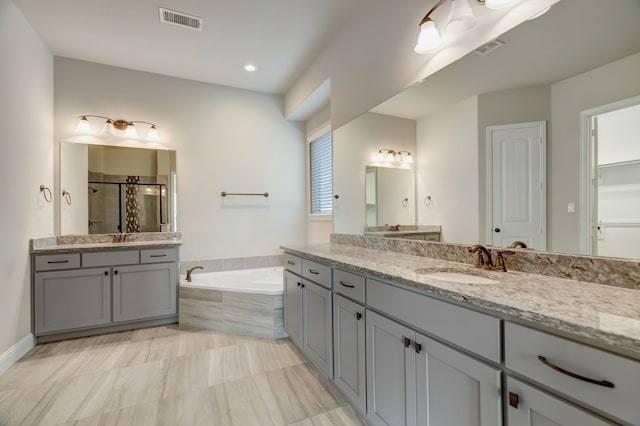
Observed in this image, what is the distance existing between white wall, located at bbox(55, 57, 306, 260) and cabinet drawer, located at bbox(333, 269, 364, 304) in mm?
2327

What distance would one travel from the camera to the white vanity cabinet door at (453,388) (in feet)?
2.96

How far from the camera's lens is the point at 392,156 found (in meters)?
2.18

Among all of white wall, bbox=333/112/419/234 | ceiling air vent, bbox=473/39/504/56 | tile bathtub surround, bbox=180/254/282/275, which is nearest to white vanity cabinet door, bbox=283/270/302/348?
white wall, bbox=333/112/419/234

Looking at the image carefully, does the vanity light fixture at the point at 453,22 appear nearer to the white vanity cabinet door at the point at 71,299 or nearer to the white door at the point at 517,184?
the white door at the point at 517,184

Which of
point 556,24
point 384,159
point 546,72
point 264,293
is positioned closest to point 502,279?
point 546,72

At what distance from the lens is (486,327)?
3.00 feet

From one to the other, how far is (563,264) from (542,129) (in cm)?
58

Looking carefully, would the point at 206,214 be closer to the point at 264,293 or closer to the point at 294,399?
the point at 264,293

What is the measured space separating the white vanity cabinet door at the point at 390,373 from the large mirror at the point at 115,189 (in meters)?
2.87

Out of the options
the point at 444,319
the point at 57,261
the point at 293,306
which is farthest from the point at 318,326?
the point at 57,261

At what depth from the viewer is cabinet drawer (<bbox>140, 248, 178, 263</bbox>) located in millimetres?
2908

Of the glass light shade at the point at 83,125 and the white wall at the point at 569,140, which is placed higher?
the glass light shade at the point at 83,125

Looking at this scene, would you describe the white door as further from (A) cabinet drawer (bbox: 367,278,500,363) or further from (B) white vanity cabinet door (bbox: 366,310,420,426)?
(B) white vanity cabinet door (bbox: 366,310,420,426)

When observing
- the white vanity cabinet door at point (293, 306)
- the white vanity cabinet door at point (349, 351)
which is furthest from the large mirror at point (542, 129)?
the white vanity cabinet door at point (293, 306)
